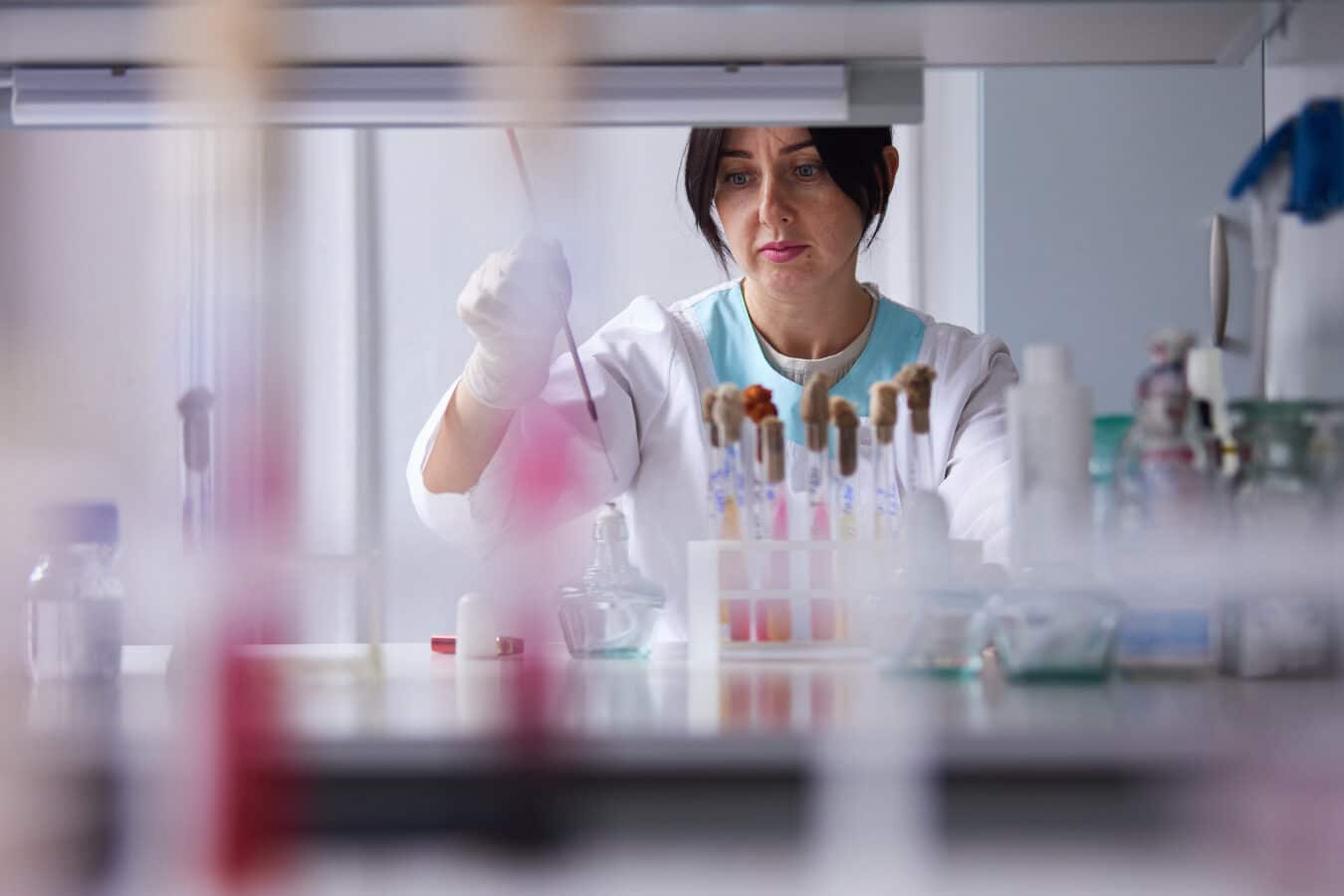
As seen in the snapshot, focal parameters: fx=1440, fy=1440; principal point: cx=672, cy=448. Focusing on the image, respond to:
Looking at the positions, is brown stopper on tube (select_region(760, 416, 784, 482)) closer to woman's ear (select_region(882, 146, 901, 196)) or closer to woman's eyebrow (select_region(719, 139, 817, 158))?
woman's eyebrow (select_region(719, 139, 817, 158))

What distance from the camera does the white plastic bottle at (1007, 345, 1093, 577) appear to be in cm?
106

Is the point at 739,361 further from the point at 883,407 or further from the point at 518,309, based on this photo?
the point at 883,407

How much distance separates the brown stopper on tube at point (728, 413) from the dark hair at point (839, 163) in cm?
75

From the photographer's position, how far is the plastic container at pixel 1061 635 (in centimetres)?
104

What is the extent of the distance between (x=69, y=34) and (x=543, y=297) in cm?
50

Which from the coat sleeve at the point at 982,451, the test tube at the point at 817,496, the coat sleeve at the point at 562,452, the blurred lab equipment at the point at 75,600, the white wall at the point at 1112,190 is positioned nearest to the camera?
the blurred lab equipment at the point at 75,600

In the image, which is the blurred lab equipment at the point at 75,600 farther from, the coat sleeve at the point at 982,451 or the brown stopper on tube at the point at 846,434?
the coat sleeve at the point at 982,451

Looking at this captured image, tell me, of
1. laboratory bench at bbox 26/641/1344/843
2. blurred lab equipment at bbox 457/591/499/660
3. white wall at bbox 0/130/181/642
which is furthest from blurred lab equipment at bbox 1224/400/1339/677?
white wall at bbox 0/130/181/642

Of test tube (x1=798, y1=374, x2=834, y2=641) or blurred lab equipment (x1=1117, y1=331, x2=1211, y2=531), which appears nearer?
blurred lab equipment (x1=1117, y1=331, x2=1211, y2=531)

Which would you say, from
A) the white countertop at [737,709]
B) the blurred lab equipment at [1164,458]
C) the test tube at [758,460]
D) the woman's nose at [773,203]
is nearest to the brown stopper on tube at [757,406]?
the test tube at [758,460]

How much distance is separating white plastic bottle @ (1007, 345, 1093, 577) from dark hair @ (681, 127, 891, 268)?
3.11ft

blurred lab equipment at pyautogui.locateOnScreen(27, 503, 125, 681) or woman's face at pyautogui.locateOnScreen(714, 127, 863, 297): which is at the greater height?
woman's face at pyautogui.locateOnScreen(714, 127, 863, 297)

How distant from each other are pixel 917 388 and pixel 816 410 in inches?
3.6

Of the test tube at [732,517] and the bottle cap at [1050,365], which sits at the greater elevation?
the bottle cap at [1050,365]
